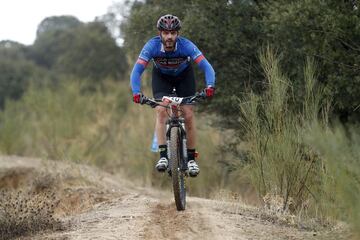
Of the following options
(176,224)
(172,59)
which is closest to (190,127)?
(172,59)

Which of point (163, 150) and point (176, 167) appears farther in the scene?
point (163, 150)

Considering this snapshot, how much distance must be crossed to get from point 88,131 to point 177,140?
13.8 m

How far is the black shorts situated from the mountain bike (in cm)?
56

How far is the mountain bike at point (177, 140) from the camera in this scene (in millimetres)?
7641

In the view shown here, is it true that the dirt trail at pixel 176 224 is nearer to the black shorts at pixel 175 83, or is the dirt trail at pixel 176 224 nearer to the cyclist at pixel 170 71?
the cyclist at pixel 170 71

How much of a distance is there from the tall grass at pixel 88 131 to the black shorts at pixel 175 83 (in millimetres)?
6704

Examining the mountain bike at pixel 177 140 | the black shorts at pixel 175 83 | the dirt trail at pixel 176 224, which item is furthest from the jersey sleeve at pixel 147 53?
the dirt trail at pixel 176 224

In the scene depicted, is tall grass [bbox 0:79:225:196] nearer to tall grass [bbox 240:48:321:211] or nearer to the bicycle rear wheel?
tall grass [bbox 240:48:321:211]

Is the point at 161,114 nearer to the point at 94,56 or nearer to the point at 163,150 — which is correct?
the point at 163,150

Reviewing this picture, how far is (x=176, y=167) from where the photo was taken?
7.62 meters

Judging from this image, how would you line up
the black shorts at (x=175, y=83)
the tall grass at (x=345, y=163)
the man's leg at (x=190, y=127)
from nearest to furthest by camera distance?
the tall grass at (x=345, y=163) < the man's leg at (x=190, y=127) < the black shorts at (x=175, y=83)

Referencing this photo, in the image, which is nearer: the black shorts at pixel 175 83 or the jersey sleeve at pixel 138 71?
the jersey sleeve at pixel 138 71

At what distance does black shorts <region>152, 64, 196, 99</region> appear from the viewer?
8.64 m

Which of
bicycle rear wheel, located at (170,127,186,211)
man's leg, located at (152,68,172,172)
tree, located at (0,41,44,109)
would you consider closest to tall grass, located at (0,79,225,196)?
man's leg, located at (152,68,172,172)
